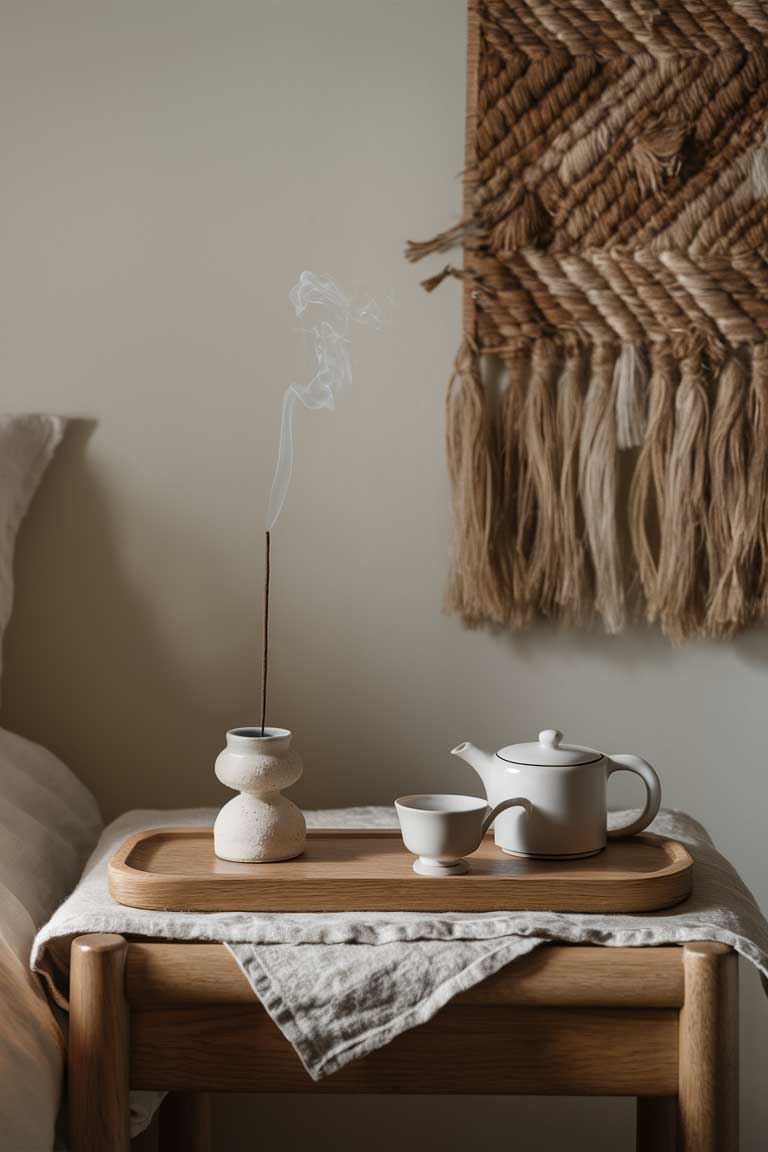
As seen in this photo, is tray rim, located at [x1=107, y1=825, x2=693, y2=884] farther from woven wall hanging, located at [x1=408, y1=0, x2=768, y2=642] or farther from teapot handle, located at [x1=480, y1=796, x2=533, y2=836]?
woven wall hanging, located at [x1=408, y1=0, x2=768, y2=642]

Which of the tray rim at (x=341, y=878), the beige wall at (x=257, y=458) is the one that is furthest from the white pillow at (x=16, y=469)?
the tray rim at (x=341, y=878)

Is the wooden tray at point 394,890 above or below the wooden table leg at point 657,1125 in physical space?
above

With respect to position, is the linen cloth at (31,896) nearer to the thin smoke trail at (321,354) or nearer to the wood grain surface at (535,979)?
the wood grain surface at (535,979)

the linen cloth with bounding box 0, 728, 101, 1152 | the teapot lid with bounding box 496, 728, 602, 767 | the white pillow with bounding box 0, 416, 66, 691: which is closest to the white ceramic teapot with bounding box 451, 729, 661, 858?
the teapot lid with bounding box 496, 728, 602, 767

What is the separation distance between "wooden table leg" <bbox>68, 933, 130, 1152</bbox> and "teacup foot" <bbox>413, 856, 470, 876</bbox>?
9.4 inches

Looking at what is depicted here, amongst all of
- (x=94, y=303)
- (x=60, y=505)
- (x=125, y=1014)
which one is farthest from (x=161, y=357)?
(x=125, y=1014)

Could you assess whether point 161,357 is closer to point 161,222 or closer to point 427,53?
point 161,222

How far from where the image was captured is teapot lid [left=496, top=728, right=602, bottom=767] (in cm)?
94

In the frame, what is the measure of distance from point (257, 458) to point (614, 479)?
17.0 inches

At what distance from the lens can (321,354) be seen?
1375 mm

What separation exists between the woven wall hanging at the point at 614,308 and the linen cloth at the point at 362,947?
53 cm

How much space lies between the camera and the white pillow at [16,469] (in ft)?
4.24

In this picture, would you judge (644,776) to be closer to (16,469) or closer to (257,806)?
(257,806)

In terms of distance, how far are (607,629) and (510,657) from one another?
123mm
